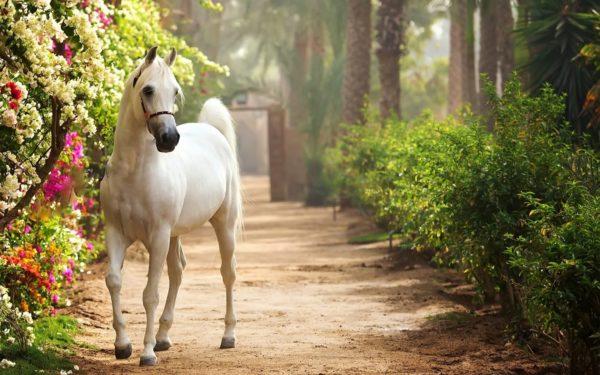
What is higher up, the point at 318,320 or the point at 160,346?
the point at 160,346

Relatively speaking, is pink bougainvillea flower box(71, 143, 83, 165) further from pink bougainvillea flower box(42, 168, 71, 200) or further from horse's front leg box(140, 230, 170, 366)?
horse's front leg box(140, 230, 170, 366)

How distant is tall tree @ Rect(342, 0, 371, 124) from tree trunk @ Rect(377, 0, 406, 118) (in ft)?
7.58

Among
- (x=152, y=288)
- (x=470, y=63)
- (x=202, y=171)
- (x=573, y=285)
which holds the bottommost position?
(x=152, y=288)

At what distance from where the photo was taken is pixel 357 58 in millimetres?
28719

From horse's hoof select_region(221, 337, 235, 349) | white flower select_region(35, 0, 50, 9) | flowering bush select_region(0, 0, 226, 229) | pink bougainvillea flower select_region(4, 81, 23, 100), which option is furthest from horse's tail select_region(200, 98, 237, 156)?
white flower select_region(35, 0, 50, 9)

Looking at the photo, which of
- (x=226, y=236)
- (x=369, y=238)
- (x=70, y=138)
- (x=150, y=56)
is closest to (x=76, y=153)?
(x=70, y=138)

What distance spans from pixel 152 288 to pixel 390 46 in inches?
712

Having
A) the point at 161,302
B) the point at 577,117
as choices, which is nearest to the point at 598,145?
the point at 577,117

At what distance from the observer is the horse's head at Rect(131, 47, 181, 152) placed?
7785mm

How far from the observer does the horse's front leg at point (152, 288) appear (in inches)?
323

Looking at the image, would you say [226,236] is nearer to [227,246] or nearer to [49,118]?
[227,246]

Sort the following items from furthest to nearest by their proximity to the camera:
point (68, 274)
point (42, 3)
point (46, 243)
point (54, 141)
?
point (68, 274)
point (46, 243)
point (54, 141)
point (42, 3)

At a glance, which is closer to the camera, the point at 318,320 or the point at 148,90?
the point at 148,90

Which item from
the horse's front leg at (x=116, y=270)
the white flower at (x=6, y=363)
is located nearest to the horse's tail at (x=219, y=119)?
the horse's front leg at (x=116, y=270)
